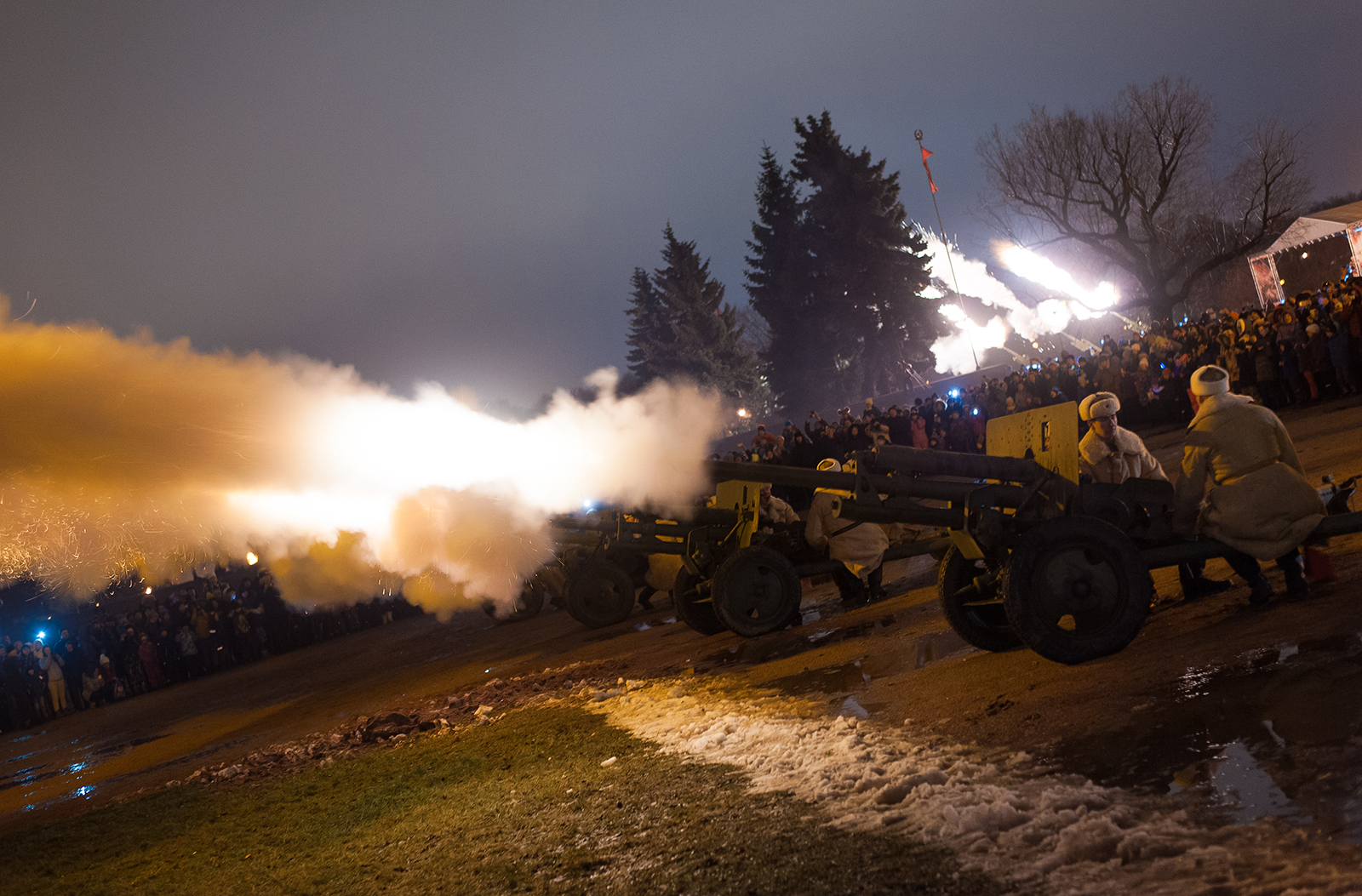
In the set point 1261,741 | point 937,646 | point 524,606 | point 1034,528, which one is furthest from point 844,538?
point 524,606

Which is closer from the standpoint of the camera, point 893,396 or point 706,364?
point 893,396

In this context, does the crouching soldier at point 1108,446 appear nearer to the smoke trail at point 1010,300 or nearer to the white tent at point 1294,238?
the white tent at point 1294,238

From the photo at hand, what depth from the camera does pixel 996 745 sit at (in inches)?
206

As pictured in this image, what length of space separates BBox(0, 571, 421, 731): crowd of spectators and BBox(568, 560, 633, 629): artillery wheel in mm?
14102

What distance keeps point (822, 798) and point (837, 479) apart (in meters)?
2.68

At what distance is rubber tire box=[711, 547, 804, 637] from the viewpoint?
10.5 m

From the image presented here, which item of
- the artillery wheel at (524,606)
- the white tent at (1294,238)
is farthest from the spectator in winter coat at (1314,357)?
the white tent at (1294,238)

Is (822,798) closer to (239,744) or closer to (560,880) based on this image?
(560,880)

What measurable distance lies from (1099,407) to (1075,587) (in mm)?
1917

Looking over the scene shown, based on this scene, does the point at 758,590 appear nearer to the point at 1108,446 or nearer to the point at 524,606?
the point at 1108,446

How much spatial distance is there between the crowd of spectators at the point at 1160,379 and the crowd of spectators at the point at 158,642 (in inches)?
539

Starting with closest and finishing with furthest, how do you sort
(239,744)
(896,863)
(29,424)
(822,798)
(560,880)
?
(896,863), (560,880), (822,798), (29,424), (239,744)

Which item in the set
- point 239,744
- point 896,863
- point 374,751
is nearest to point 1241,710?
point 896,863

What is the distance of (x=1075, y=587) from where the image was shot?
611cm
